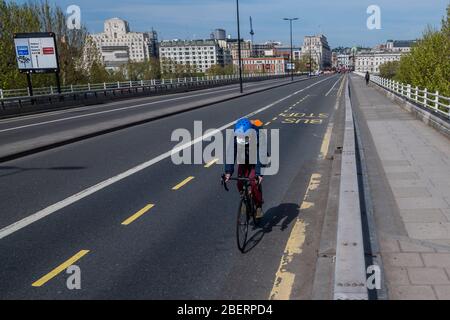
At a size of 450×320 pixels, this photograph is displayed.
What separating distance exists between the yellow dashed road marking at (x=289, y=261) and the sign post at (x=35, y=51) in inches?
1268

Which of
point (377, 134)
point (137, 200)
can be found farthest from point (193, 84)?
point (137, 200)

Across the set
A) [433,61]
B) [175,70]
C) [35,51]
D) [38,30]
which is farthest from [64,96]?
[175,70]

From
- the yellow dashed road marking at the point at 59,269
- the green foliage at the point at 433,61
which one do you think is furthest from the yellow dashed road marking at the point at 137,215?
the green foliage at the point at 433,61

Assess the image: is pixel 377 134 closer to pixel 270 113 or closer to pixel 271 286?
pixel 270 113

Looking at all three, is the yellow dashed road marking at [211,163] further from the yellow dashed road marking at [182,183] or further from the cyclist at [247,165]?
the cyclist at [247,165]

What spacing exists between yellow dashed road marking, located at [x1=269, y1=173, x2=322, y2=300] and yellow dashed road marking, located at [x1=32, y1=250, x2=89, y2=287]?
2489 millimetres

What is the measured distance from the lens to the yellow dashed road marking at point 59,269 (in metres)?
4.58

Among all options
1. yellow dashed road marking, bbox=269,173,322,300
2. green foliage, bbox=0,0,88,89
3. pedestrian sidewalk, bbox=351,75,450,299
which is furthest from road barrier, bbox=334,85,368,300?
green foliage, bbox=0,0,88,89

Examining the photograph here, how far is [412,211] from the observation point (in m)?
6.20

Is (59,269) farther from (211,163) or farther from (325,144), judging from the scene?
(325,144)

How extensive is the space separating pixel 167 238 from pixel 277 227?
1639 mm

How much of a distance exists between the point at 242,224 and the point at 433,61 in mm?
44744

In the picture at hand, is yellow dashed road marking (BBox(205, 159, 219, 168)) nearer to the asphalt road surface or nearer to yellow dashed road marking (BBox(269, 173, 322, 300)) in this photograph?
the asphalt road surface

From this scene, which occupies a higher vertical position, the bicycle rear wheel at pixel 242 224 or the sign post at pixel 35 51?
the sign post at pixel 35 51
